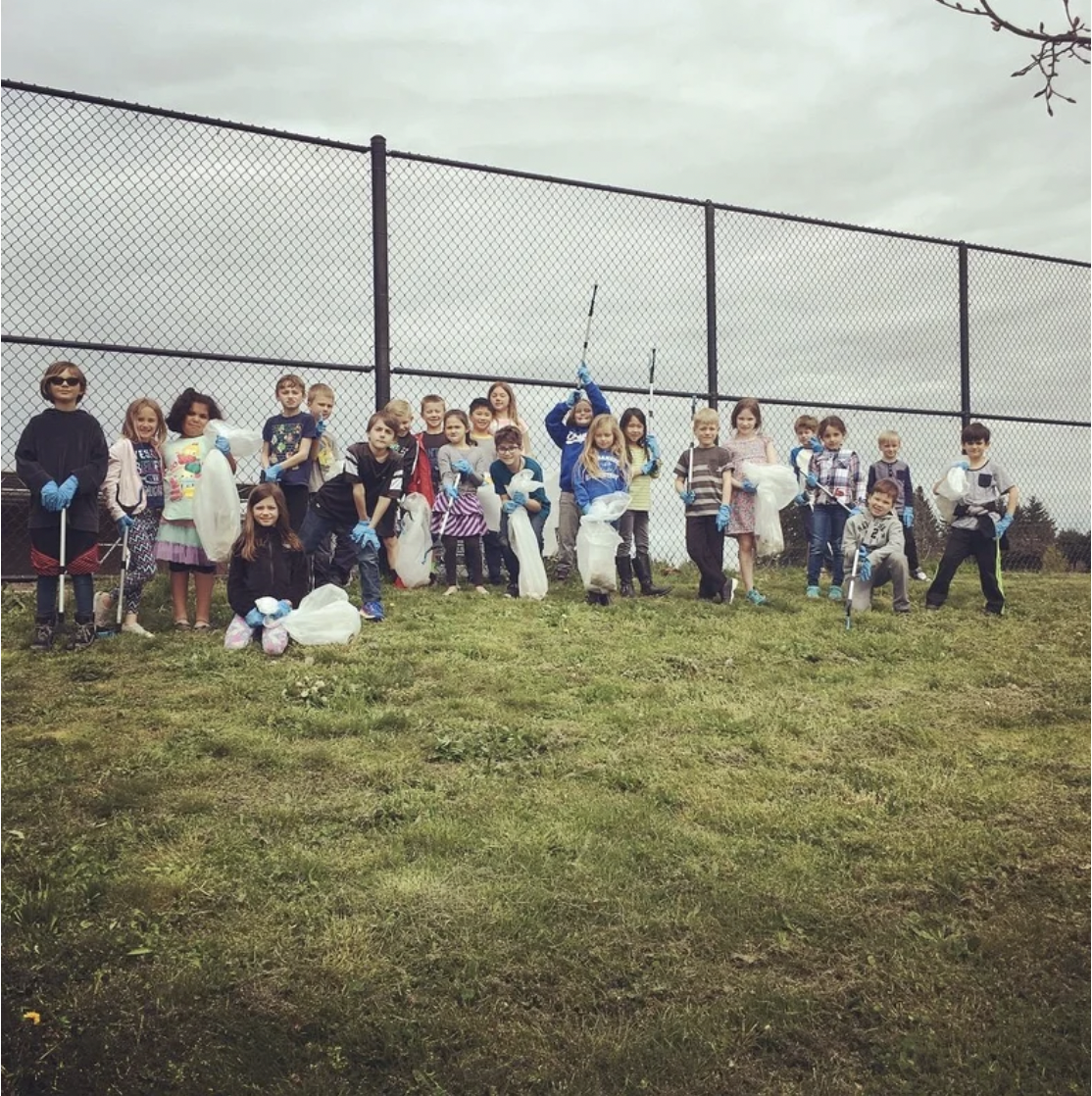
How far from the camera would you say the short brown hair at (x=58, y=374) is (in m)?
7.79

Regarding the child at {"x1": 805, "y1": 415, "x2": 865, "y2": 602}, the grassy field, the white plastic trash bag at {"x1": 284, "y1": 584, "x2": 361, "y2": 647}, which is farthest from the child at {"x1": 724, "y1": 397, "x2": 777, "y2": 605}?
the white plastic trash bag at {"x1": 284, "y1": 584, "x2": 361, "y2": 647}

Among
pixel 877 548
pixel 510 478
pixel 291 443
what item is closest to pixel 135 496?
pixel 291 443

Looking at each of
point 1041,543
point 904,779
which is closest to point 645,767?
point 904,779

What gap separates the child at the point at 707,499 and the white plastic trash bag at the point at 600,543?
2.46 feet

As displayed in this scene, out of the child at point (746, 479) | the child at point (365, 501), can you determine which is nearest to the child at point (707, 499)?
the child at point (746, 479)

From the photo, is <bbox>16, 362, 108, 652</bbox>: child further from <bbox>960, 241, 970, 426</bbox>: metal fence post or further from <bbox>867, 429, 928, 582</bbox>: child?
<bbox>960, 241, 970, 426</bbox>: metal fence post

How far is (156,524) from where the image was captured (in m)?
8.16

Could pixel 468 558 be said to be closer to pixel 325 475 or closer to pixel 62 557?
pixel 325 475

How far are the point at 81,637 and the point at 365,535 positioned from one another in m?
1.91

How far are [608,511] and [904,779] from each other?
420cm

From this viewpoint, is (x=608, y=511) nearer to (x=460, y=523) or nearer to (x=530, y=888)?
(x=460, y=523)

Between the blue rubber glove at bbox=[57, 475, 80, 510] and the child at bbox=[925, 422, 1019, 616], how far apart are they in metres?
6.59

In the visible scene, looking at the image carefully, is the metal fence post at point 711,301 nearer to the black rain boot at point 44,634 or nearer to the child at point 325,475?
the child at point 325,475

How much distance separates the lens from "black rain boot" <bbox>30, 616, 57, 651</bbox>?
7.52 m
